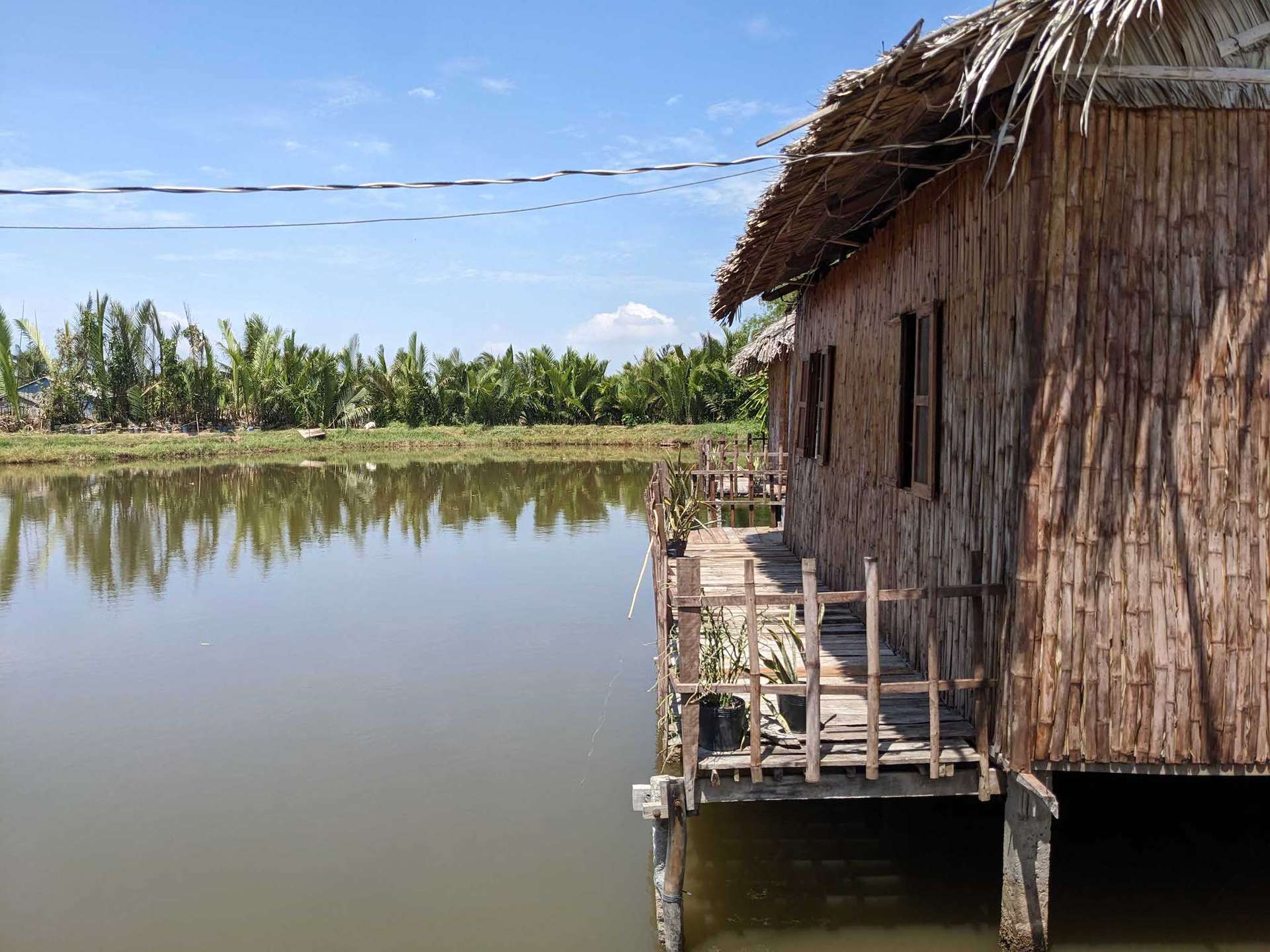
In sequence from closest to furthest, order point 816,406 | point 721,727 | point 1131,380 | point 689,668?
point 1131,380 < point 689,668 < point 721,727 < point 816,406

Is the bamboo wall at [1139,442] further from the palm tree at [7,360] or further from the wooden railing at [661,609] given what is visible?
the palm tree at [7,360]

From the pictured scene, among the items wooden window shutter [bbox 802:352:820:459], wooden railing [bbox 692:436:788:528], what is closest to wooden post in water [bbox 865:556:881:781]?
wooden window shutter [bbox 802:352:820:459]

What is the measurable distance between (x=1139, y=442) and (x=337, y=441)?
110ft

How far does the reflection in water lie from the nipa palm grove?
21.4 feet

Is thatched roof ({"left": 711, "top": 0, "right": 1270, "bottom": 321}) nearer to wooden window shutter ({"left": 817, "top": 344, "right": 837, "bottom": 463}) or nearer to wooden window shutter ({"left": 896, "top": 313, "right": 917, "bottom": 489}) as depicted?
wooden window shutter ({"left": 896, "top": 313, "right": 917, "bottom": 489})

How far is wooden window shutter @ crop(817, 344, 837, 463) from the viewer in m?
9.02

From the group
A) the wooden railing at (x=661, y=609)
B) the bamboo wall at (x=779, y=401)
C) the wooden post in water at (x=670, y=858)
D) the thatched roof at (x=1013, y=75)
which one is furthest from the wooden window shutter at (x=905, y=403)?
the bamboo wall at (x=779, y=401)

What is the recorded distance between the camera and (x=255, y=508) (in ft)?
68.9

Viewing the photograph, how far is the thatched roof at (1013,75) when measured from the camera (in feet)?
12.7

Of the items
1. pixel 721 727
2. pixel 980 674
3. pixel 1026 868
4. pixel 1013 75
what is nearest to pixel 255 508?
pixel 721 727

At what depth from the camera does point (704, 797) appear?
15.3 feet

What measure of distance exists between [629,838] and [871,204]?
4.52m

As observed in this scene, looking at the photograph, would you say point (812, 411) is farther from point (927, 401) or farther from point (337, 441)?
point (337, 441)

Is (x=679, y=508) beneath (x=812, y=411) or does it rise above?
beneath
